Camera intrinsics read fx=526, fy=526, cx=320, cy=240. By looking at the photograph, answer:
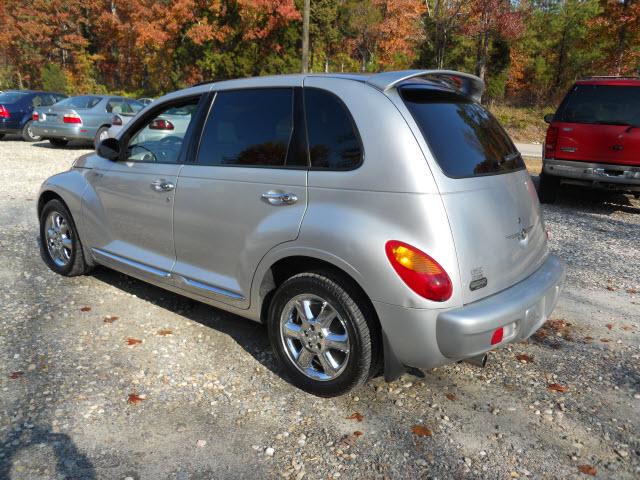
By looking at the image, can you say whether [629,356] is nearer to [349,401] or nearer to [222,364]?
[349,401]

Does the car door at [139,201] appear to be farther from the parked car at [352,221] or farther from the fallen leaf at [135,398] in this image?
the fallen leaf at [135,398]

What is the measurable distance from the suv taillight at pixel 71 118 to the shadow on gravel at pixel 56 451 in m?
13.4

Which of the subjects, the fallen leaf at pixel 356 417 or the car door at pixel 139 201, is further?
the car door at pixel 139 201

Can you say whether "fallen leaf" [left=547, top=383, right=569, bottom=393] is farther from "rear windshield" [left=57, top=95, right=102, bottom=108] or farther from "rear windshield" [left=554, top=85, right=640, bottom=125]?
"rear windshield" [left=57, top=95, right=102, bottom=108]

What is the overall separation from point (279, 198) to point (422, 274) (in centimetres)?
99

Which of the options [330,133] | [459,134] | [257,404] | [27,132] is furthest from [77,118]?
[459,134]

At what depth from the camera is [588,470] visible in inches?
102

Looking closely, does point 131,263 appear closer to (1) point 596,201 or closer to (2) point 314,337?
(2) point 314,337

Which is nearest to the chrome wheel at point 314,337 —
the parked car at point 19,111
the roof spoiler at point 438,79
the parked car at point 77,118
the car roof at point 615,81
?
the roof spoiler at point 438,79

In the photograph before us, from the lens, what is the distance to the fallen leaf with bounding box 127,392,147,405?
3096 mm

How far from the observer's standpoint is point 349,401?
3.17 metres

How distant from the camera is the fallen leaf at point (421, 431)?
9.41ft

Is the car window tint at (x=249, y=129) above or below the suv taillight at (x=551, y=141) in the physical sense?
above

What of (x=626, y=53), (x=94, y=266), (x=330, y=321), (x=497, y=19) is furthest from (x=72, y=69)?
(x=330, y=321)
